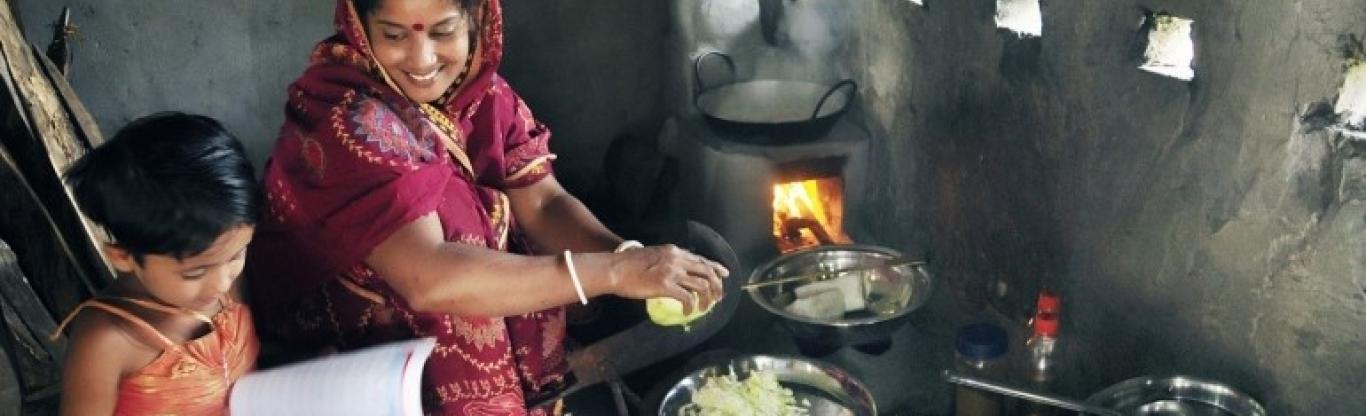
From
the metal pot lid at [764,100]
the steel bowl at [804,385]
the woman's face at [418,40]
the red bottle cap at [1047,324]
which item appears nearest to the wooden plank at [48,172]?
the woman's face at [418,40]

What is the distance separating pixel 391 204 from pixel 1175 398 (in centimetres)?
235

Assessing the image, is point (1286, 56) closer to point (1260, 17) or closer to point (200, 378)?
point (1260, 17)

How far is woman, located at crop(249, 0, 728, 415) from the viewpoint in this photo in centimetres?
235

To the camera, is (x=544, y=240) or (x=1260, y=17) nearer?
(x=1260, y=17)

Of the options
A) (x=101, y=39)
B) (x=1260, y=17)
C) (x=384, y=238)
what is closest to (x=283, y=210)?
(x=384, y=238)

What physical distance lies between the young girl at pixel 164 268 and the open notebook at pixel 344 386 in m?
0.14

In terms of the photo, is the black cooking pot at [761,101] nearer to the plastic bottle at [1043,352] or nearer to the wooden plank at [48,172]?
the plastic bottle at [1043,352]

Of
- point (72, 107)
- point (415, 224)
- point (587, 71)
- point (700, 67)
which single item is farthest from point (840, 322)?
point (72, 107)

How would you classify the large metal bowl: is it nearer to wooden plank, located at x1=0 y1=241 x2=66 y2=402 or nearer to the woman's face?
the woman's face

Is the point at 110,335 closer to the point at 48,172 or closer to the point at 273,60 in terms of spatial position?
the point at 48,172

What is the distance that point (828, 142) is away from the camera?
520cm

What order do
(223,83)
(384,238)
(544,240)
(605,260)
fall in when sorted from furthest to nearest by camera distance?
(223,83)
(544,240)
(605,260)
(384,238)

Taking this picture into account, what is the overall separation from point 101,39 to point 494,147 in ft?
11.6

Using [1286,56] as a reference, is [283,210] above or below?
below
